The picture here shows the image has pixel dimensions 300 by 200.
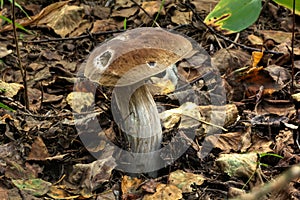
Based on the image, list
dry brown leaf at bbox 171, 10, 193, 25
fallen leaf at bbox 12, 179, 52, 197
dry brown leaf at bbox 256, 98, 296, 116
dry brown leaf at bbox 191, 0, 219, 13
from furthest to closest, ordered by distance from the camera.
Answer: dry brown leaf at bbox 191, 0, 219, 13
dry brown leaf at bbox 171, 10, 193, 25
dry brown leaf at bbox 256, 98, 296, 116
fallen leaf at bbox 12, 179, 52, 197

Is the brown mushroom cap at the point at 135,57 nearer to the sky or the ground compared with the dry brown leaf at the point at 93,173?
nearer to the sky

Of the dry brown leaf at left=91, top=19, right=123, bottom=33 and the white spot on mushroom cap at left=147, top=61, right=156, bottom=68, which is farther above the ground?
the white spot on mushroom cap at left=147, top=61, right=156, bottom=68

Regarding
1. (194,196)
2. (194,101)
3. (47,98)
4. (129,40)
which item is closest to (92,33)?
(47,98)

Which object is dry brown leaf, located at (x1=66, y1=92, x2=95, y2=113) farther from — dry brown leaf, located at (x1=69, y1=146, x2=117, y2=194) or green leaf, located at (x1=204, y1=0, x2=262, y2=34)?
green leaf, located at (x1=204, y1=0, x2=262, y2=34)

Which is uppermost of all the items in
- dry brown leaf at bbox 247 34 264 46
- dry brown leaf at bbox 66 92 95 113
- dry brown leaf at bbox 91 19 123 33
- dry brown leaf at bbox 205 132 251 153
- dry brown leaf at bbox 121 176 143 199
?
dry brown leaf at bbox 91 19 123 33

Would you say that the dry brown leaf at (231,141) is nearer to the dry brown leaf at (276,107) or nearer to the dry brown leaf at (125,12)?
the dry brown leaf at (276,107)

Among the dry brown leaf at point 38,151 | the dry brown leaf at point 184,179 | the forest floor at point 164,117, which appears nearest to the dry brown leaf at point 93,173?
the forest floor at point 164,117

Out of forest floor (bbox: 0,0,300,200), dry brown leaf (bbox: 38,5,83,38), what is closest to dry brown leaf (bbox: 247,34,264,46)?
forest floor (bbox: 0,0,300,200)

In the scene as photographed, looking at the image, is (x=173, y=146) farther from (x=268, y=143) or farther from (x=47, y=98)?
(x=47, y=98)
